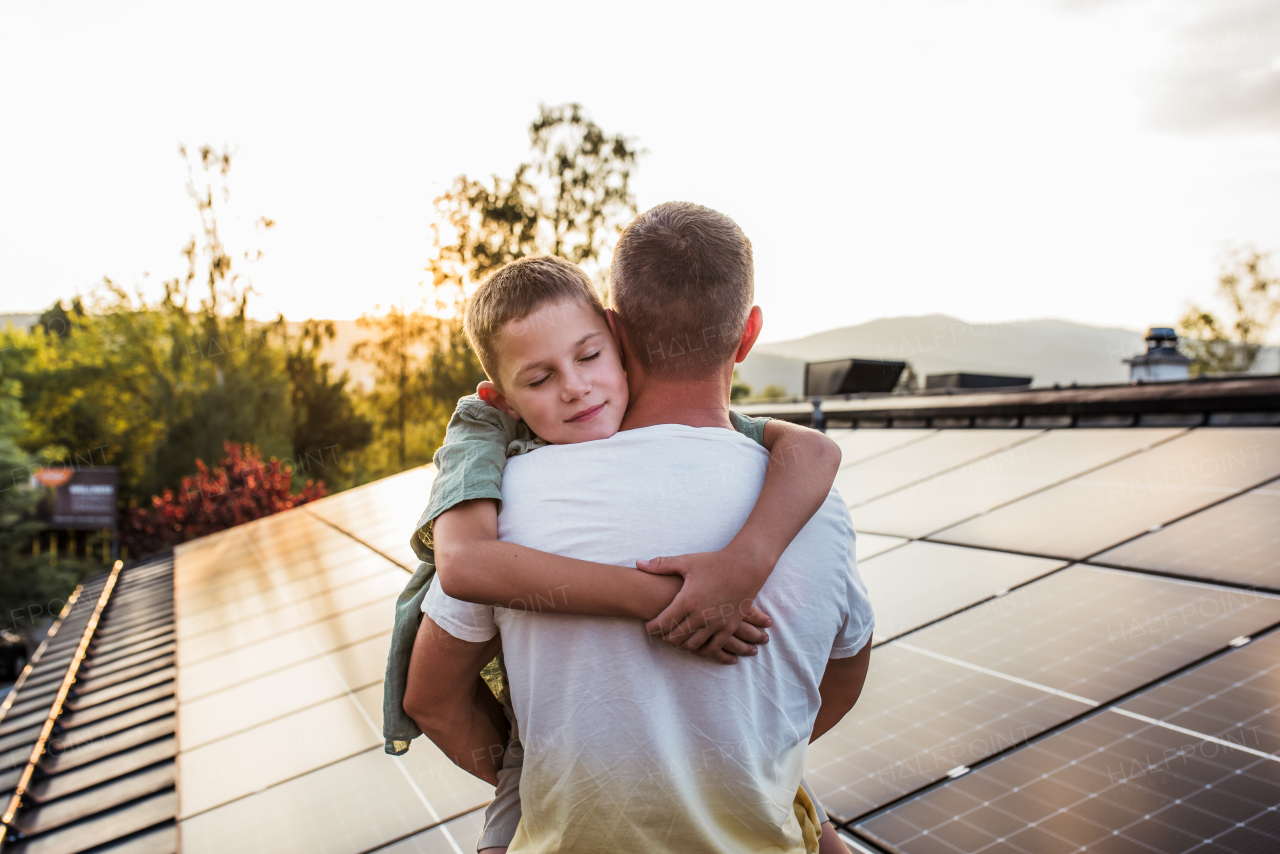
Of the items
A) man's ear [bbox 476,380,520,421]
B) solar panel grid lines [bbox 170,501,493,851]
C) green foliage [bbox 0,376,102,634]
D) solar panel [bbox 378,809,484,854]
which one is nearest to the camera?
man's ear [bbox 476,380,520,421]

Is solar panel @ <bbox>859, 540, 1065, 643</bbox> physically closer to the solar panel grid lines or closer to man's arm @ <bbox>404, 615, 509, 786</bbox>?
the solar panel grid lines

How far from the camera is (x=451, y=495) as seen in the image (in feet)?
5.21

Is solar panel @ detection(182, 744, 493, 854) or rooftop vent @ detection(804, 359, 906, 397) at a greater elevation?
rooftop vent @ detection(804, 359, 906, 397)

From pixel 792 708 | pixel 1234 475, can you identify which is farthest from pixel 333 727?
pixel 1234 475

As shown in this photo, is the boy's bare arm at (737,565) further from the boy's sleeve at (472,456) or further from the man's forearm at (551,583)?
the boy's sleeve at (472,456)

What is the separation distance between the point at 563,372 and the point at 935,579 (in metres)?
3.53

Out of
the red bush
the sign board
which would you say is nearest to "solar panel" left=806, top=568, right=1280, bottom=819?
the red bush

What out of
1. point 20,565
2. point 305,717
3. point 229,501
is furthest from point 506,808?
point 20,565

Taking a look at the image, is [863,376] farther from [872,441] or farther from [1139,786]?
[1139,786]

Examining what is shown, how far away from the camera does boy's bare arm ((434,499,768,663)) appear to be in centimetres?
143

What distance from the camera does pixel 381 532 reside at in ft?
34.4

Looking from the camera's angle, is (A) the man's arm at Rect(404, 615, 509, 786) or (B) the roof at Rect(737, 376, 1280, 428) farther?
(B) the roof at Rect(737, 376, 1280, 428)

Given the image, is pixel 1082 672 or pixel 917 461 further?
pixel 917 461

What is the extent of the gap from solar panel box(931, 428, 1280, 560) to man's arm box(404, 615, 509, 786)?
3.65 meters
